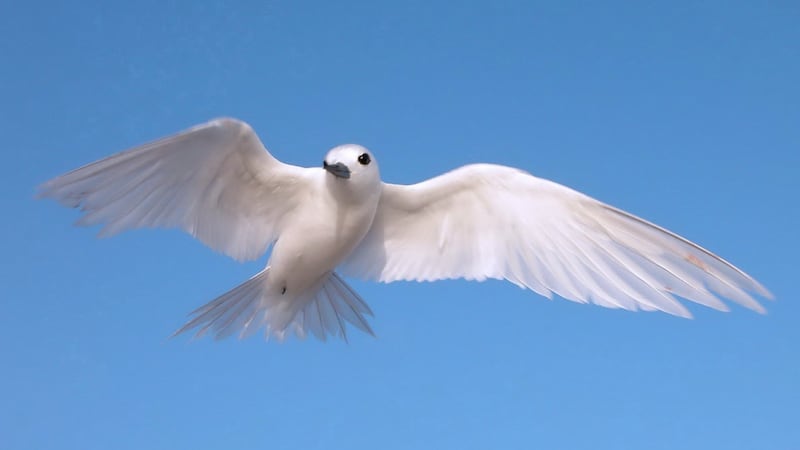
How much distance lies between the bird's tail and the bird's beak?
0.87m

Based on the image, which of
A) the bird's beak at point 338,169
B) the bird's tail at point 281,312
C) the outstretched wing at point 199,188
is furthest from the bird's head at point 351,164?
the bird's tail at point 281,312

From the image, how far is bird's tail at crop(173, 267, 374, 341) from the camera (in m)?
4.48

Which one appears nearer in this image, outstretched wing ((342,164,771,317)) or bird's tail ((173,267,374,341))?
outstretched wing ((342,164,771,317))

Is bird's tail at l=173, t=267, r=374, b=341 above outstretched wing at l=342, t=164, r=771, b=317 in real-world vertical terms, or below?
below

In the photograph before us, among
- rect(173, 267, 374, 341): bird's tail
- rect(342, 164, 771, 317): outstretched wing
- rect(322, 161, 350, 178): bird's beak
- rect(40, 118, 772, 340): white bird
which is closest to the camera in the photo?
rect(342, 164, 771, 317): outstretched wing

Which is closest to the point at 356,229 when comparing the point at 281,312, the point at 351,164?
the point at 351,164

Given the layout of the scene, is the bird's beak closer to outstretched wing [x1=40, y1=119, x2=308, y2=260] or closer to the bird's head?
the bird's head

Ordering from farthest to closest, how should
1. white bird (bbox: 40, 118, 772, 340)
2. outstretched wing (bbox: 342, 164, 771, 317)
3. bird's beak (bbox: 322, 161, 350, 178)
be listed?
bird's beak (bbox: 322, 161, 350, 178) → white bird (bbox: 40, 118, 772, 340) → outstretched wing (bbox: 342, 164, 771, 317)

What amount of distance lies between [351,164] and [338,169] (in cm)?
8

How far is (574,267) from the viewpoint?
4.03 m

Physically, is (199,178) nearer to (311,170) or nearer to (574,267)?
(311,170)

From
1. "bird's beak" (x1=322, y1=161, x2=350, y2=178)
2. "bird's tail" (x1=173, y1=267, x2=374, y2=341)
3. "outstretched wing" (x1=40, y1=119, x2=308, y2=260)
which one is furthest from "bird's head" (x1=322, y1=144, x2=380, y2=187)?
"bird's tail" (x1=173, y1=267, x2=374, y2=341)

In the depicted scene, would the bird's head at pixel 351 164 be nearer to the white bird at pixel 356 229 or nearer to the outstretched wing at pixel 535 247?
the white bird at pixel 356 229

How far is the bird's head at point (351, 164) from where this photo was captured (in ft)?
12.7
